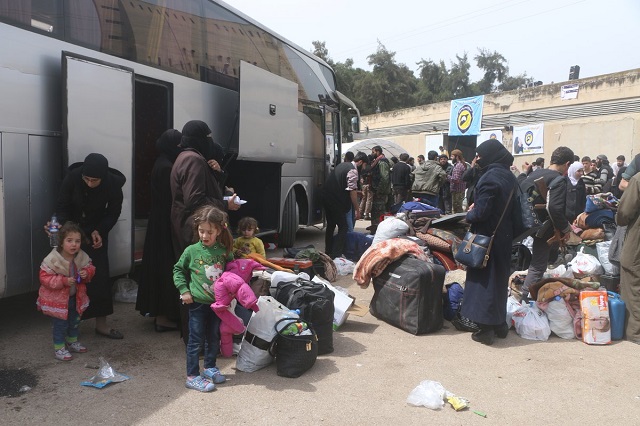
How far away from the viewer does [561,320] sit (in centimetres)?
514

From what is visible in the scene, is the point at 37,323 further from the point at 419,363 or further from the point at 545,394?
the point at 545,394

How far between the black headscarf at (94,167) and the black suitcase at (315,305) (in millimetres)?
1845

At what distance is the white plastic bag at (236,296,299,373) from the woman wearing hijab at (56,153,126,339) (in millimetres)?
1384

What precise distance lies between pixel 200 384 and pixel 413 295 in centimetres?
227

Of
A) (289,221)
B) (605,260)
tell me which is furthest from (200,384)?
(289,221)

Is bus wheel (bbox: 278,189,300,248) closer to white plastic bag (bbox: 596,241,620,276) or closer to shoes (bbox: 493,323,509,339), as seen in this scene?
shoes (bbox: 493,323,509,339)

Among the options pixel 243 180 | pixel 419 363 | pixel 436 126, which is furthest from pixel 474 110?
pixel 419 363

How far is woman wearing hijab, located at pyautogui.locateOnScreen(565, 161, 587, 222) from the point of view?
6.15 meters

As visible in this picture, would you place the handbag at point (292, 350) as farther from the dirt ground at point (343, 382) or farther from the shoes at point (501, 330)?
the shoes at point (501, 330)

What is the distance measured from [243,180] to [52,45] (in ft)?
13.9

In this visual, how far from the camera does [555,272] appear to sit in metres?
7.03

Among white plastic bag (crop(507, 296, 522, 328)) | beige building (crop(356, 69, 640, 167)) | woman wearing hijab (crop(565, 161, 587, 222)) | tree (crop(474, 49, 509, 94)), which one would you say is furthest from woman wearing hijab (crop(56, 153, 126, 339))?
tree (crop(474, 49, 509, 94))

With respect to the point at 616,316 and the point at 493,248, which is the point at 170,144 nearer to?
the point at 493,248

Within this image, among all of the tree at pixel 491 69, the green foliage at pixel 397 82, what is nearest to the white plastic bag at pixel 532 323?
the green foliage at pixel 397 82
